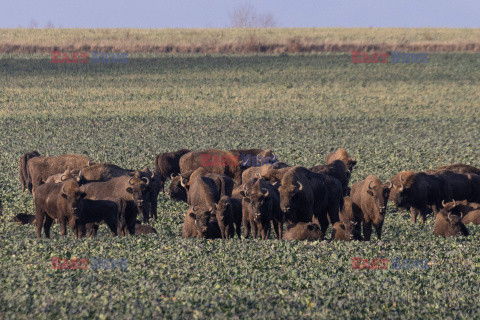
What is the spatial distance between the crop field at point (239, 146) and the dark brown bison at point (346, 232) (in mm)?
687

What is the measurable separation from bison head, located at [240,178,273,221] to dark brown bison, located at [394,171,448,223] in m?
4.32

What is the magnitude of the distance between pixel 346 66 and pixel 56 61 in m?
24.6

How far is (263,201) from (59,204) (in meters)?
4.51

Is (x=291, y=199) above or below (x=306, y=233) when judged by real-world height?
above

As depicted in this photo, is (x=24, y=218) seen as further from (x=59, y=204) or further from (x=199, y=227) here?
(x=199, y=227)

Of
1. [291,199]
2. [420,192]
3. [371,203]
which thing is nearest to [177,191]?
[291,199]

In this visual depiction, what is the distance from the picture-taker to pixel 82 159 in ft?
72.1

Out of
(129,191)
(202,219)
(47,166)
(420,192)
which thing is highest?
(202,219)

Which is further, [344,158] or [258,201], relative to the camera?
[344,158]

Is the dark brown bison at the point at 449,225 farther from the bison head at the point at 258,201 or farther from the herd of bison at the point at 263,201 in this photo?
the bison head at the point at 258,201

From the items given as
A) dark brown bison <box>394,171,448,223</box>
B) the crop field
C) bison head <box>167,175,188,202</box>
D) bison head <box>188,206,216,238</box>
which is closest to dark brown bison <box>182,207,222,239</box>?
bison head <box>188,206,216,238</box>

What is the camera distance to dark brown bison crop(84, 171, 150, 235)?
1722 centimetres

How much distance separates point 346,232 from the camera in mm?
15227

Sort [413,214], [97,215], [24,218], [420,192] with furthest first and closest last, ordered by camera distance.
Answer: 1. [413,214]
2. [420,192]
3. [24,218]
4. [97,215]
